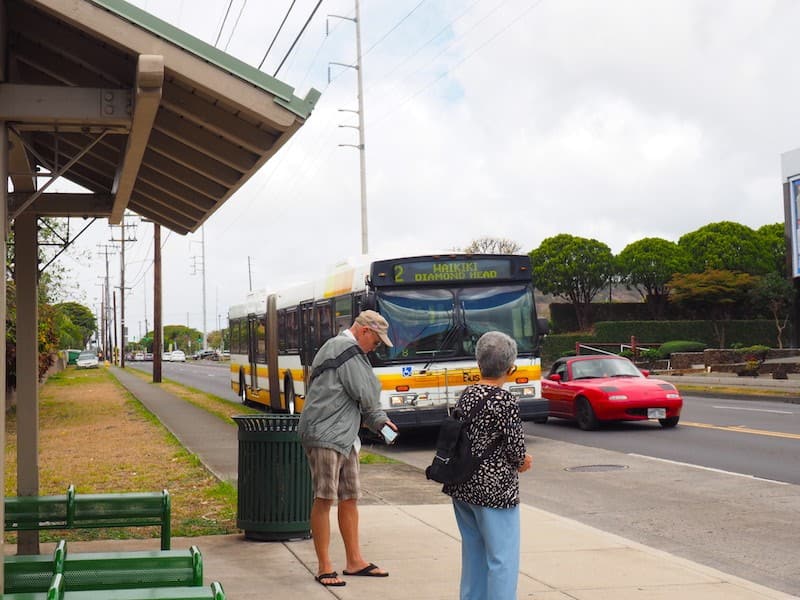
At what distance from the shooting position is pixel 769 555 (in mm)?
8461

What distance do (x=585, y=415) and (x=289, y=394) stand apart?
6305mm

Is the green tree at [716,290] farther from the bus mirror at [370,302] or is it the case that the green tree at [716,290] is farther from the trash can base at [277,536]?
the trash can base at [277,536]

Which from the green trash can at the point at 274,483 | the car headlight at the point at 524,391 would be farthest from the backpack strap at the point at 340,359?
the car headlight at the point at 524,391

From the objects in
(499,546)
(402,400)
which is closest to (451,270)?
(402,400)

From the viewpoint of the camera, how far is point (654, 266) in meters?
73.9

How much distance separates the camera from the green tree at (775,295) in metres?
59.0

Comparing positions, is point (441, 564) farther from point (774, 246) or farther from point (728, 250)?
point (774, 246)

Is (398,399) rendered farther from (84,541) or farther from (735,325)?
(735,325)

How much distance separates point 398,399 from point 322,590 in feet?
30.1

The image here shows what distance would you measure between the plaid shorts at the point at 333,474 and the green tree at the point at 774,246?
68.1 m

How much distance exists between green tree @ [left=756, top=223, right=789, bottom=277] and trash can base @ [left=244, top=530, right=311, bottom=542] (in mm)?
66948

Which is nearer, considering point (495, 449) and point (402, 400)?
point (495, 449)

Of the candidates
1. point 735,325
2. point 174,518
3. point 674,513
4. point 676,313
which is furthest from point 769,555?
point 676,313

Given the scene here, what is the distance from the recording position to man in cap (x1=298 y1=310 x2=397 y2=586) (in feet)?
23.1
